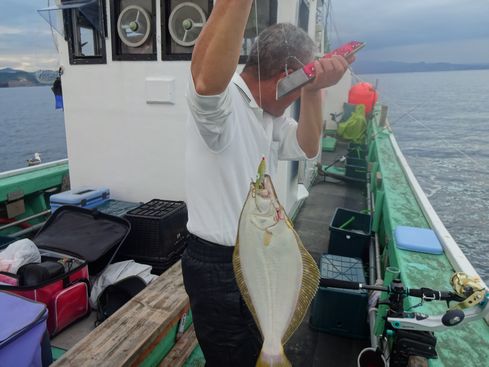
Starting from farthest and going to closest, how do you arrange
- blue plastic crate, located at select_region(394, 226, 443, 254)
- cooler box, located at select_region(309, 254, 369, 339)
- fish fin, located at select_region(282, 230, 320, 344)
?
cooler box, located at select_region(309, 254, 369, 339), blue plastic crate, located at select_region(394, 226, 443, 254), fish fin, located at select_region(282, 230, 320, 344)

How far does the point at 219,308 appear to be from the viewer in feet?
5.81

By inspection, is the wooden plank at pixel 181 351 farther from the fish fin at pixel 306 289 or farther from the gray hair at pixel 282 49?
the gray hair at pixel 282 49

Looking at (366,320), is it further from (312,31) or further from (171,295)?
(312,31)

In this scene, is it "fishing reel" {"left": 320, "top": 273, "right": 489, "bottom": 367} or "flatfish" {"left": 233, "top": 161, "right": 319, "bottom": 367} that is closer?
"flatfish" {"left": 233, "top": 161, "right": 319, "bottom": 367}

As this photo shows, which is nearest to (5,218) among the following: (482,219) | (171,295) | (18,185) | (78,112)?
(18,185)

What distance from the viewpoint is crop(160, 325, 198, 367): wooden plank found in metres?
2.87

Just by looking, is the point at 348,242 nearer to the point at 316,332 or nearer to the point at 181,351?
the point at 316,332

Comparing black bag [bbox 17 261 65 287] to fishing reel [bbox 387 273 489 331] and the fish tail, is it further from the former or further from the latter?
fishing reel [bbox 387 273 489 331]

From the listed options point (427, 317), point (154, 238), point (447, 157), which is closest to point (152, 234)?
point (154, 238)


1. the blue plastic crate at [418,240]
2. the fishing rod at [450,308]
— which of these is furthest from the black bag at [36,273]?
the blue plastic crate at [418,240]

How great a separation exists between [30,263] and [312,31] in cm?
509

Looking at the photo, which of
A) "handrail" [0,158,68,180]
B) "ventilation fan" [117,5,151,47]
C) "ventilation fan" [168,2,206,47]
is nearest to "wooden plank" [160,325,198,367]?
"ventilation fan" [168,2,206,47]

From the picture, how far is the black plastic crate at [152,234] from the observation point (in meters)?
3.69

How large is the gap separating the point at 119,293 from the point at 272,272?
2.38 metres
